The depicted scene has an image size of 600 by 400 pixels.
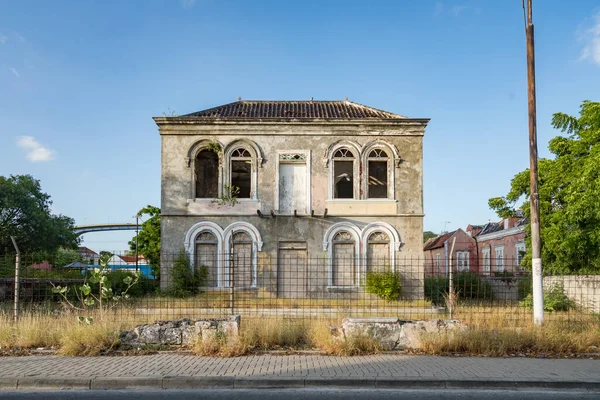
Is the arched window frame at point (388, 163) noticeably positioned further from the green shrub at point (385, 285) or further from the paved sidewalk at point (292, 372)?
the paved sidewalk at point (292, 372)

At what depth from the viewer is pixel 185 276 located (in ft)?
67.8

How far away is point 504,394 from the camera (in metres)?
7.30

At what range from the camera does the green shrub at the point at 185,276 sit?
19.7 meters

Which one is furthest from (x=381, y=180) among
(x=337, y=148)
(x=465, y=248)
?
(x=465, y=248)

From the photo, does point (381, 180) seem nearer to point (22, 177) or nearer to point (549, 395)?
point (549, 395)

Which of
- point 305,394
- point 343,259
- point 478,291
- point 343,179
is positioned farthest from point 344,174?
point 305,394

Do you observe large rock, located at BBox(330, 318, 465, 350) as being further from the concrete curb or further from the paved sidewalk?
the concrete curb

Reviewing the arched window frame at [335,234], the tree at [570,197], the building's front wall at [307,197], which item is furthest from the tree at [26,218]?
the tree at [570,197]

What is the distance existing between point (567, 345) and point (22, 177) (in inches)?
1327

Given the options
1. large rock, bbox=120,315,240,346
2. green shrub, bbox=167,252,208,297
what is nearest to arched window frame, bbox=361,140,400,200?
green shrub, bbox=167,252,208,297

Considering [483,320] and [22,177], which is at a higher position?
[22,177]

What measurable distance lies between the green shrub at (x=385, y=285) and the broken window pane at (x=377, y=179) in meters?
3.42

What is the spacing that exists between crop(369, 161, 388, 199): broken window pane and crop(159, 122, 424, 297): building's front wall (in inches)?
14.9

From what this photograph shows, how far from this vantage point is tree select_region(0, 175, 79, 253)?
32.2 meters
